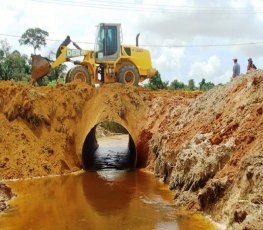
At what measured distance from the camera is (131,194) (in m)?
19.5

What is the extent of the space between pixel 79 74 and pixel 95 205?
1381 centimetres

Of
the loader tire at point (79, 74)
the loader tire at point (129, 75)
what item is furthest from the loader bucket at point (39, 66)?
the loader tire at point (129, 75)

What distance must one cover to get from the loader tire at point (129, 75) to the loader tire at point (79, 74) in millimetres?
2386

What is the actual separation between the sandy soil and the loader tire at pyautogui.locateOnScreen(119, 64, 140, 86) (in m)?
0.69

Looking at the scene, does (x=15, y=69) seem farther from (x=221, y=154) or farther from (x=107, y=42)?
(x=221, y=154)

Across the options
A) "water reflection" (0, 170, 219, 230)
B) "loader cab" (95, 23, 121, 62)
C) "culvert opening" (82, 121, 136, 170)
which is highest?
"loader cab" (95, 23, 121, 62)

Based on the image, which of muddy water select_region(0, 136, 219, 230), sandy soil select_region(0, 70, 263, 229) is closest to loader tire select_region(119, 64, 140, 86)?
sandy soil select_region(0, 70, 263, 229)

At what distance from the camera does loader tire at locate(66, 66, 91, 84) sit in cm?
2930

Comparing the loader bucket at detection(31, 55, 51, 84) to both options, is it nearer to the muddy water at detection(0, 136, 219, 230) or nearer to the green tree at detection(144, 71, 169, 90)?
the muddy water at detection(0, 136, 219, 230)

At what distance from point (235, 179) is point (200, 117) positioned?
796 cm

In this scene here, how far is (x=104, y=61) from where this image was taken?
2897 cm

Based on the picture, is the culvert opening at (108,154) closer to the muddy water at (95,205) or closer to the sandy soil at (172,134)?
the sandy soil at (172,134)

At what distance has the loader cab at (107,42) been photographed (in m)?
28.4

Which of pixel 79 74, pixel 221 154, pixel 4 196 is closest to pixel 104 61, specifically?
pixel 79 74
